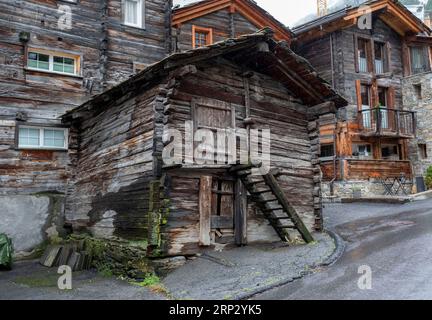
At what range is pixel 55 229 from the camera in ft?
42.5

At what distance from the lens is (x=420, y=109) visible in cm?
2359

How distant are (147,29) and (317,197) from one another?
360 inches

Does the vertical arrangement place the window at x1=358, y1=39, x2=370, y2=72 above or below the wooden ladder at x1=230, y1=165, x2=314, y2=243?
above

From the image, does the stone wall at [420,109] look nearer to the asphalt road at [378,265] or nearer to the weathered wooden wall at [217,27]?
the weathered wooden wall at [217,27]

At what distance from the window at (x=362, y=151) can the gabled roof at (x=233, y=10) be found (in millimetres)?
7264

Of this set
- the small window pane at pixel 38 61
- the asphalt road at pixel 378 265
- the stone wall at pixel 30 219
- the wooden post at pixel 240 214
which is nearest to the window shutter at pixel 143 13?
the small window pane at pixel 38 61

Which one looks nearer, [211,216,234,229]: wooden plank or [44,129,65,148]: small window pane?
[211,216,234,229]: wooden plank

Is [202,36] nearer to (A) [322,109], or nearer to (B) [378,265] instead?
(A) [322,109]

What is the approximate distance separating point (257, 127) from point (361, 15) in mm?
14167

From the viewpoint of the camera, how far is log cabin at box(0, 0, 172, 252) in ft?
41.2

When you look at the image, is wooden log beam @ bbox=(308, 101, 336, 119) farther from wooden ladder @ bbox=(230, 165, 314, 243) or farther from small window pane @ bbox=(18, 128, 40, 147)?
small window pane @ bbox=(18, 128, 40, 147)

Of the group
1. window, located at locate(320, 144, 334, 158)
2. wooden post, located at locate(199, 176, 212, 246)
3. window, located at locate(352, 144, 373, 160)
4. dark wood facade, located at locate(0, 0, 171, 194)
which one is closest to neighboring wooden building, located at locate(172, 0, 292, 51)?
dark wood facade, located at locate(0, 0, 171, 194)

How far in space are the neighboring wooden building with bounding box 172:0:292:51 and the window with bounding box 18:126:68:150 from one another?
19.3ft

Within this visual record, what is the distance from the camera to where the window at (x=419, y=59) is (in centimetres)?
2511
